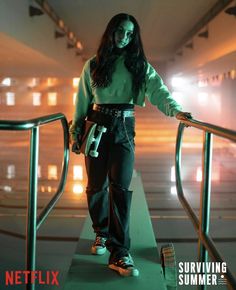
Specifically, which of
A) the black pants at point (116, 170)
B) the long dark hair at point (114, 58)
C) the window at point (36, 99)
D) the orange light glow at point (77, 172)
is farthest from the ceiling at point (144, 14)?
the black pants at point (116, 170)

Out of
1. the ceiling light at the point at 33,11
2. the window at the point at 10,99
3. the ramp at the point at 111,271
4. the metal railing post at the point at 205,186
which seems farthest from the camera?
the window at the point at 10,99

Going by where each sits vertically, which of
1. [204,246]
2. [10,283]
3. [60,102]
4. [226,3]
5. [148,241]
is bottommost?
[10,283]

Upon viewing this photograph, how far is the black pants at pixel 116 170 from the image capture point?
1.84 metres

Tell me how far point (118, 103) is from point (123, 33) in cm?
35

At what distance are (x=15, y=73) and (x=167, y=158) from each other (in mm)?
5145

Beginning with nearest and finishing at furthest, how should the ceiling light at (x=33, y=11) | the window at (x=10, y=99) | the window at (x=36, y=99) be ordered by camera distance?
the ceiling light at (x=33, y=11), the window at (x=10, y=99), the window at (x=36, y=99)

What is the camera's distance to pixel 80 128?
1.96m

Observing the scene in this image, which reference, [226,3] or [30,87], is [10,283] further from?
[30,87]

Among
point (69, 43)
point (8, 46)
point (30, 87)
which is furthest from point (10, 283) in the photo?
point (30, 87)

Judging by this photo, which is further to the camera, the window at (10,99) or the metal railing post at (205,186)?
the window at (10,99)

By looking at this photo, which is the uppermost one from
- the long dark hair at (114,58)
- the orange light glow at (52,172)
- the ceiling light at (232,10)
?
the ceiling light at (232,10)

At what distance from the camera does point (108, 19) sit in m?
7.14

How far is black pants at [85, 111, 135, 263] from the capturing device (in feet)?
6.04

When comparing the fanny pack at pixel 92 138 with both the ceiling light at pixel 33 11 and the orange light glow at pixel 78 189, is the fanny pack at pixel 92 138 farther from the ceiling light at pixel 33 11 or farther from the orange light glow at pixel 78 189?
the ceiling light at pixel 33 11
